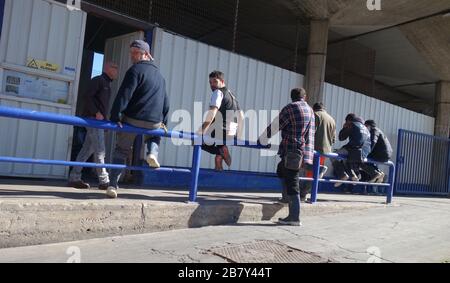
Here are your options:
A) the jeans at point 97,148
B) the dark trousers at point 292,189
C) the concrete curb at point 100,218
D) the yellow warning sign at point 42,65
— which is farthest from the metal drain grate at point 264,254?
the yellow warning sign at point 42,65

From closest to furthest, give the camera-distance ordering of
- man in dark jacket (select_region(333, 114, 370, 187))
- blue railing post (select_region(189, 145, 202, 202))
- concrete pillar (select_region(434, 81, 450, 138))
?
blue railing post (select_region(189, 145, 202, 202)), man in dark jacket (select_region(333, 114, 370, 187)), concrete pillar (select_region(434, 81, 450, 138))

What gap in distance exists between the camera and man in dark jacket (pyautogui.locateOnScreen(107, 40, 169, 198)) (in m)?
4.88

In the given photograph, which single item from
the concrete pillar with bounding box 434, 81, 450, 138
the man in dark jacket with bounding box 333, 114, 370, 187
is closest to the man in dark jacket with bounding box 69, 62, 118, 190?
the man in dark jacket with bounding box 333, 114, 370, 187

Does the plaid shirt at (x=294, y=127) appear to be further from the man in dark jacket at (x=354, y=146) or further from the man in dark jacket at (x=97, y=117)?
the man in dark jacket at (x=97, y=117)

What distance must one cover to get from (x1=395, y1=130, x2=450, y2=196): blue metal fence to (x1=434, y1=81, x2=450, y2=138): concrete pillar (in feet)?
1.99

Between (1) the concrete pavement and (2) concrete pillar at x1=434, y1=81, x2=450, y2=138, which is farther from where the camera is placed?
(2) concrete pillar at x1=434, y1=81, x2=450, y2=138

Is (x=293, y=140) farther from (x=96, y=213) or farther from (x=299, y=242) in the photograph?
(x=96, y=213)

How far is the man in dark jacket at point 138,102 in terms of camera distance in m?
4.88

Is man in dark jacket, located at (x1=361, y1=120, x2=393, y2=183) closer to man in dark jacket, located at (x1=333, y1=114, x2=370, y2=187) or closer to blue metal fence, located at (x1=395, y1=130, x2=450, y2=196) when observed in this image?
man in dark jacket, located at (x1=333, y1=114, x2=370, y2=187)

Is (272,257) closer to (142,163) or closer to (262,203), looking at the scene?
A: (262,203)

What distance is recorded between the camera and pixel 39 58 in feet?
22.0

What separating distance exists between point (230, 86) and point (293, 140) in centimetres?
346
